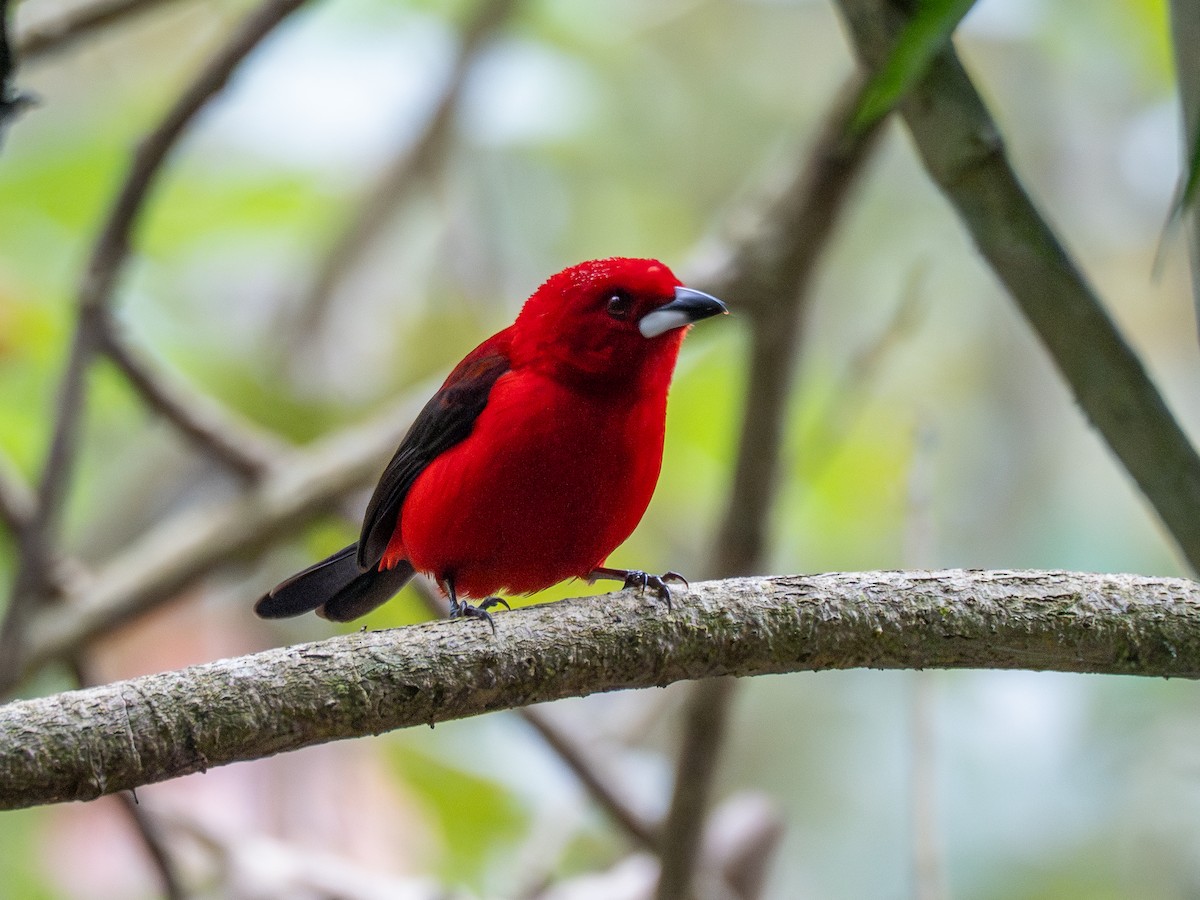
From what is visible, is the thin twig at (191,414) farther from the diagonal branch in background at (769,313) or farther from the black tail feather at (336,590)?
the diagonal branch in background at (769,313)

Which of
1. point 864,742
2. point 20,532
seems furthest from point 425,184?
point 864,742

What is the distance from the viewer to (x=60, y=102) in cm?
766

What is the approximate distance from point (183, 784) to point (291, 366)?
6.89ft

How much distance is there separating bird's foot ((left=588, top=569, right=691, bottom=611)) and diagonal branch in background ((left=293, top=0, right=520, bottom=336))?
3.92 m

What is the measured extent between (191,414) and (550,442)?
7.82 ft

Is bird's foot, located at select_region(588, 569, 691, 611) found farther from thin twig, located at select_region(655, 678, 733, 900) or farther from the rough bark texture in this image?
thin twig, located at select_region(655, 678, 733, 900)

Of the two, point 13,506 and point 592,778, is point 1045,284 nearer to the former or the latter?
point 592,778

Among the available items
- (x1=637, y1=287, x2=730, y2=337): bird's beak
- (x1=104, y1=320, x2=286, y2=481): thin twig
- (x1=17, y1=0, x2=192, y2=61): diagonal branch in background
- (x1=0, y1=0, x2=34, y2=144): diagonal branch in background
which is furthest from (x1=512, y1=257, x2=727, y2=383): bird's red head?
(x1=17, y1=0, x2=192, y2=61): diagonal branch in background

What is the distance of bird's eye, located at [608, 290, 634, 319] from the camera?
305 centimetres

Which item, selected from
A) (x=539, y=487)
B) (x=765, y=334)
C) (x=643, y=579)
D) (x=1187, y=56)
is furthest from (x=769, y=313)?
(x=1187, y=56)

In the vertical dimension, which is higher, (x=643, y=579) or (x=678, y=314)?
(x=678, y=314)

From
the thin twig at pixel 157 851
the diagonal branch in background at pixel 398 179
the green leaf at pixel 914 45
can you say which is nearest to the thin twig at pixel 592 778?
the thin twig at pixel 157 851

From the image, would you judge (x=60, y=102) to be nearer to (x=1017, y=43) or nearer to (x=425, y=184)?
(x=425, y=184)

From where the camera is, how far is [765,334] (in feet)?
14.6
